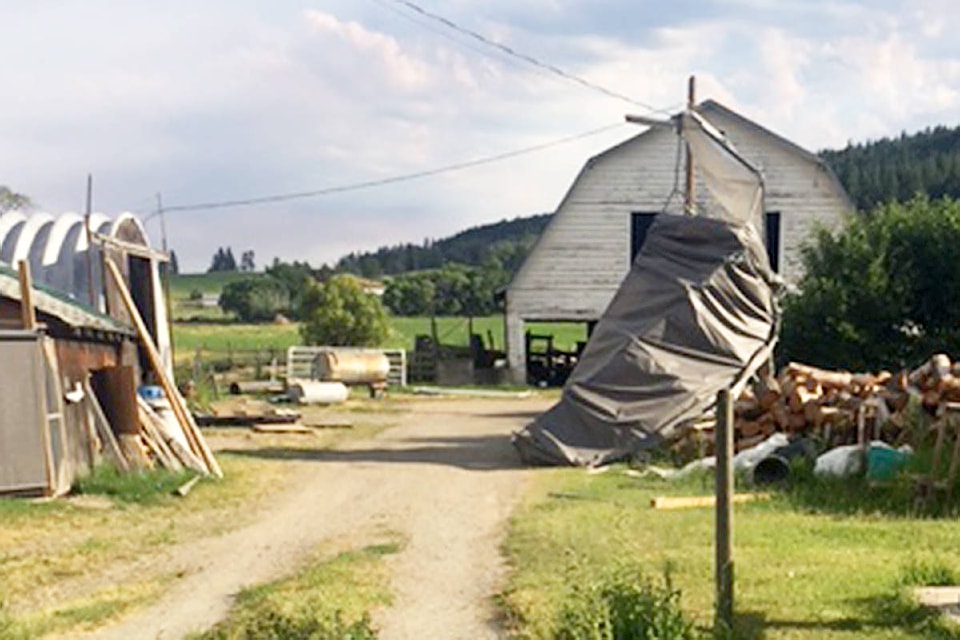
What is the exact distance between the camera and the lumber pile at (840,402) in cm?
1532

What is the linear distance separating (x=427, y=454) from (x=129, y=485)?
5.47m

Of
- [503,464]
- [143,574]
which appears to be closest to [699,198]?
[503,464]

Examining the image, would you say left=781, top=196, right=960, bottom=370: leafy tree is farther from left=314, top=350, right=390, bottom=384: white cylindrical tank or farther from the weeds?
the weeds

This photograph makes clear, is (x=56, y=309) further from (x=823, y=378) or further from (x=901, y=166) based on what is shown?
(x=901, y=166)

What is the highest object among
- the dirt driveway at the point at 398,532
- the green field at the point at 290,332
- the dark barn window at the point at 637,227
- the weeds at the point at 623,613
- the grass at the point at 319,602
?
the dark barn window at the point at 637,227

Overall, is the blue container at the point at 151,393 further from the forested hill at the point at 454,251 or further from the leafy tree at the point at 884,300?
the forested hill at the point at 454,251

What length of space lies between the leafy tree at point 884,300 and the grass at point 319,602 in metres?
12.6

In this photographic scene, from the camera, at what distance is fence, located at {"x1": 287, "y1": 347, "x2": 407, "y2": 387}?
35.1 meters

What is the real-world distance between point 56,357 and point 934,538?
1032cm

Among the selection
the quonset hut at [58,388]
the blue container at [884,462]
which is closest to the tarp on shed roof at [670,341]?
the blue container at [884,462]

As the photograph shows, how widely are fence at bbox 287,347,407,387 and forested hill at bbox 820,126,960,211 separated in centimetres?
3586

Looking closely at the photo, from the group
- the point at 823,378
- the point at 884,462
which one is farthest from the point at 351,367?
the point at 884,462

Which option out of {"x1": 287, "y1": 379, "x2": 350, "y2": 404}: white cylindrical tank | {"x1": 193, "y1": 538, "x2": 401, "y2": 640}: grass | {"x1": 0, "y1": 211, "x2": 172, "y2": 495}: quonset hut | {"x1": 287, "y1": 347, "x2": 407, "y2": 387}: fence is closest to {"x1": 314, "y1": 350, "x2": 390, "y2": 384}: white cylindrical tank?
{"x1": 287, "y1": 347, "x2": 407, "y2": 387}: fence

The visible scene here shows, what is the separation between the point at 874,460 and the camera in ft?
44.6
